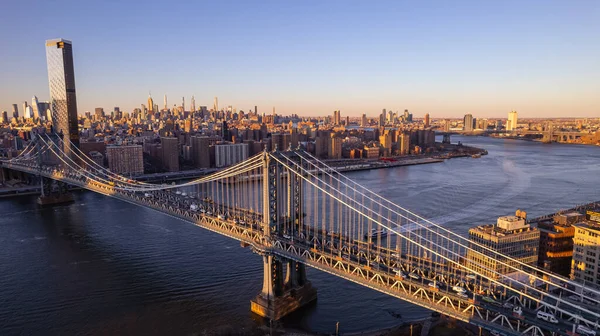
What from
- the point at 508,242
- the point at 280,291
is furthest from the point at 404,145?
the point at 280,291

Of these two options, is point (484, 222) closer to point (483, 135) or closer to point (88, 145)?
point (88, 145)

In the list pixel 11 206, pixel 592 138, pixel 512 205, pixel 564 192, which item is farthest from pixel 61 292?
pixel 592 138

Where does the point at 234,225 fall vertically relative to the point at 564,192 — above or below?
above

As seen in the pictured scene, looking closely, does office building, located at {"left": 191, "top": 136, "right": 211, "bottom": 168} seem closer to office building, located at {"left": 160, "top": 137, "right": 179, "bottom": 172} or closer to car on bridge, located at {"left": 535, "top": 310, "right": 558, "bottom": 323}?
office building, located at {"left": 160, "top": 137, "right": 179, "bottom": 172}

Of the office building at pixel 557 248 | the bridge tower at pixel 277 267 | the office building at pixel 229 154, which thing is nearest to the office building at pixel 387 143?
the office building at pixel 229 154

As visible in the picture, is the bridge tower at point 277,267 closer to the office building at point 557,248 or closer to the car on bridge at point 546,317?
the car on bridge at point 546,317
